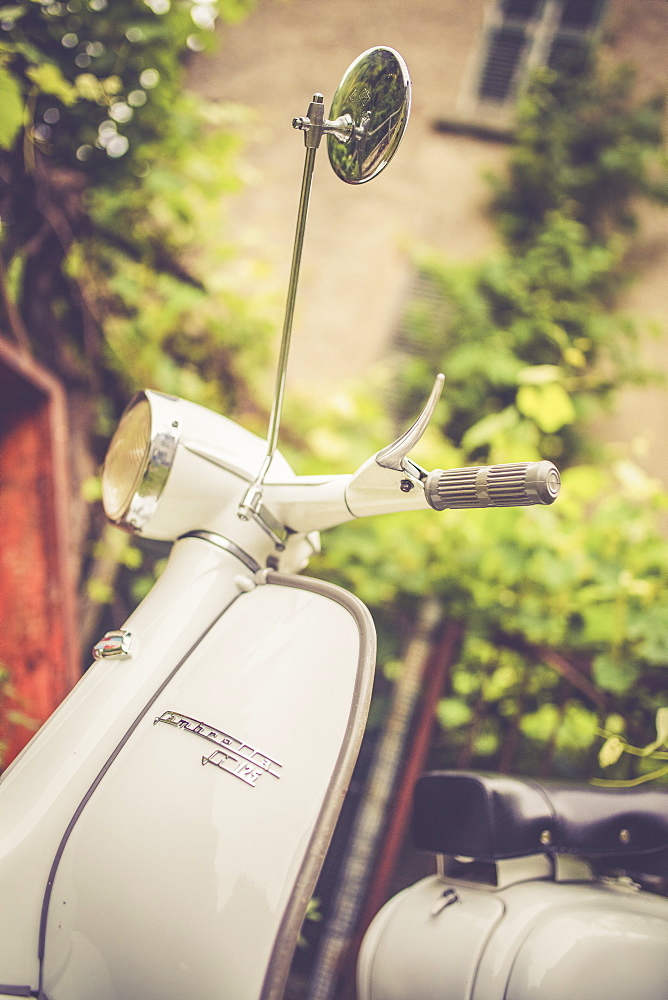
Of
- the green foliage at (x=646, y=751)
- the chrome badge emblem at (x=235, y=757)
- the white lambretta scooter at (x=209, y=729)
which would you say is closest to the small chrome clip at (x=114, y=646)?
the white lambretta scooter at (x=209, y=729)

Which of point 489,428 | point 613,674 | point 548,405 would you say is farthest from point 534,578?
point 548,405

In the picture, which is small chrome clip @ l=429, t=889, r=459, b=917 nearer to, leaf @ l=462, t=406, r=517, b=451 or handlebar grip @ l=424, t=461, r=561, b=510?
handlebar grip @ l=424, t=461, r=561, b=510

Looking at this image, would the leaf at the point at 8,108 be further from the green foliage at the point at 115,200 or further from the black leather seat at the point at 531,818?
the black leather seat at the point at 531,818

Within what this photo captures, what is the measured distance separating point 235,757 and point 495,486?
44 cm

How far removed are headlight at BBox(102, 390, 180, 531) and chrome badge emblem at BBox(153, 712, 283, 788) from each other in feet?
1.13

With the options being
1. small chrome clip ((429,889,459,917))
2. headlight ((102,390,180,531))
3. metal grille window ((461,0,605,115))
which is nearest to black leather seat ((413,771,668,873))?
small chrome clip ((429,889,459,917))

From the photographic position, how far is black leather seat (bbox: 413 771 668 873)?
100 centimetres

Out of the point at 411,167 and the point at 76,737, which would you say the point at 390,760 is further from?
the point at 411,167

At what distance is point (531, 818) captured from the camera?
1016 mm

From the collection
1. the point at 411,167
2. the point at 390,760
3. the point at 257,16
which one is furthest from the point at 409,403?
the point at 257,16

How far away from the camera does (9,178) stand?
1709 mm

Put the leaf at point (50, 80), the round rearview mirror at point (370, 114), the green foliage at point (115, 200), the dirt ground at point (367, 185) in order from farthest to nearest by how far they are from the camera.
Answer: the dirt ground at point (367, 185) → the green foliage at point (115, 200) → the leaf at point (50, 80) → the round rearview mirror at point (370, 114)

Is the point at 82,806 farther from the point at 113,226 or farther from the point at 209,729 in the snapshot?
the point at 113,226

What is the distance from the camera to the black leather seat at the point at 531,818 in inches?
39.3
